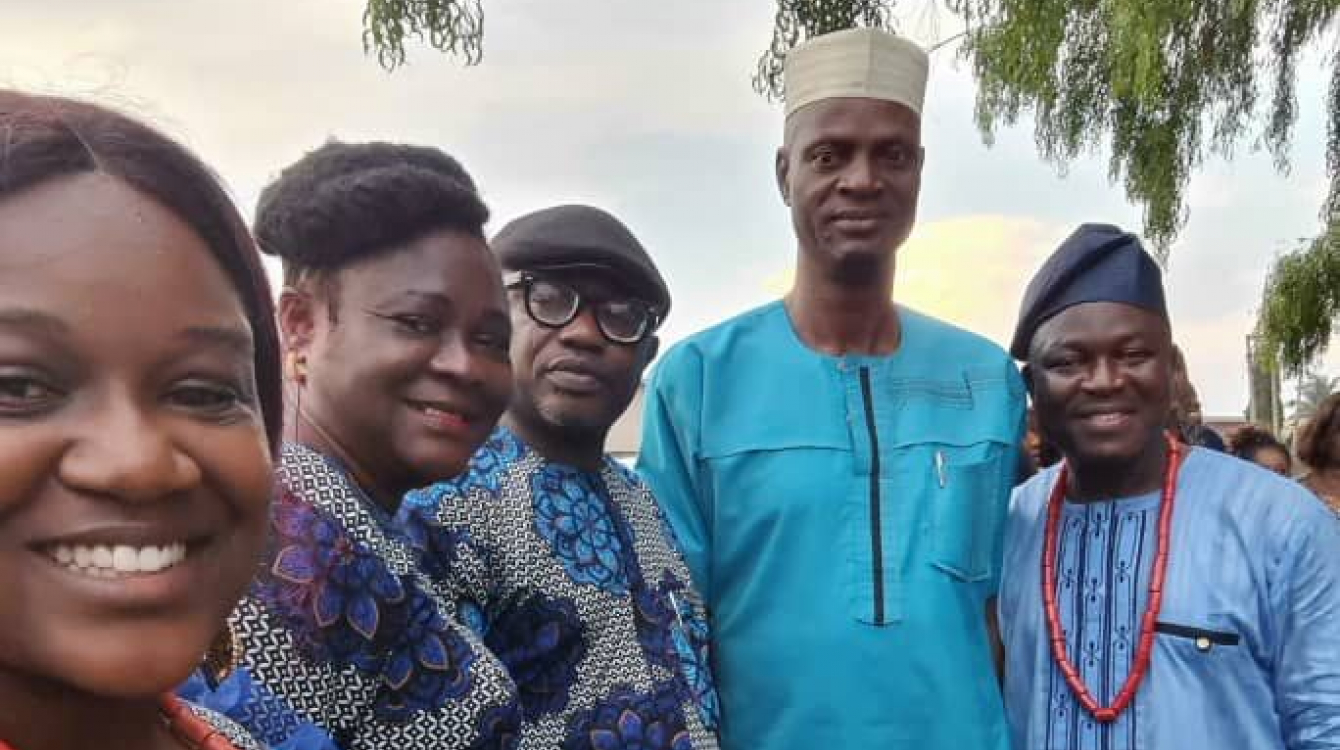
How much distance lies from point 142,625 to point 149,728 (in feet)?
0.64

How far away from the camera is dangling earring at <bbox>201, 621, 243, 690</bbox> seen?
1173 mm

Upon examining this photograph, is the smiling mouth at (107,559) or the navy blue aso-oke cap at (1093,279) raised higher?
the navy blue aso-oke cap at (1093,279)

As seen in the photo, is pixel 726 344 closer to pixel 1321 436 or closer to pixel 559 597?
pixel 559 597

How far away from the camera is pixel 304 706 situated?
4.33 feet

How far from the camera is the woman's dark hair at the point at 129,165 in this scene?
879 mm

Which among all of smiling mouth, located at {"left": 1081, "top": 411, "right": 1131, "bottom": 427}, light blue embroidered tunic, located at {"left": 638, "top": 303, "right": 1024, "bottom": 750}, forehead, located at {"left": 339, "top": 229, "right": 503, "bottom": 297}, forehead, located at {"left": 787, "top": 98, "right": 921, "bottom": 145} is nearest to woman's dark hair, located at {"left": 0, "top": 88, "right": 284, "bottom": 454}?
forehead, located at {"left": 339, "top": 229, "right": 503, "bottom": 297}

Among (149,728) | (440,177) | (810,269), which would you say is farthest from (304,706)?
(810,269)

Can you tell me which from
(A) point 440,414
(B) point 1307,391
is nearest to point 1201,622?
(A) point 440,414

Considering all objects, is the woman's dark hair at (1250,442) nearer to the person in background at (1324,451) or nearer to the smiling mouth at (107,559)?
the person in background at (1324,451)

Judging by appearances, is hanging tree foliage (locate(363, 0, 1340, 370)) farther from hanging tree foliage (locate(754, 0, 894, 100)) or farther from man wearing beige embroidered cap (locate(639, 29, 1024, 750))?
man wearing beige embroidered cap (locate(639, 29, 1024, 750))

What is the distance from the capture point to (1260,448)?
25.1 feet

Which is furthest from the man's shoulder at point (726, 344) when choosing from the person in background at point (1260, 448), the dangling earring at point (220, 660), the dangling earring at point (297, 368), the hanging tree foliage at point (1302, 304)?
the hanging tree foliage at point (1302, 304)

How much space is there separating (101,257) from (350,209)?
0.73 metres

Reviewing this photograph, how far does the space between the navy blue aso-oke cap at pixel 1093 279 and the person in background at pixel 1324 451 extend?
12.1ft
